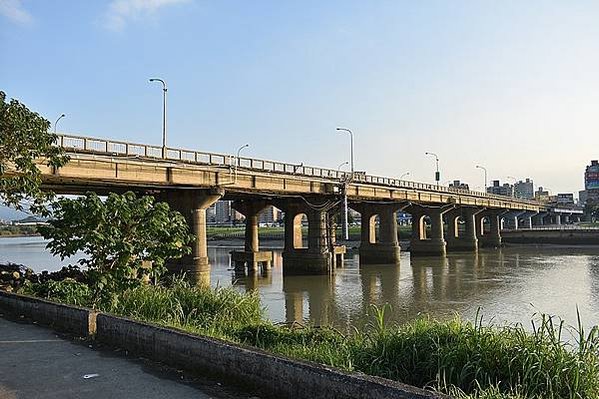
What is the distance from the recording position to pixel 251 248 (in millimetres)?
60812

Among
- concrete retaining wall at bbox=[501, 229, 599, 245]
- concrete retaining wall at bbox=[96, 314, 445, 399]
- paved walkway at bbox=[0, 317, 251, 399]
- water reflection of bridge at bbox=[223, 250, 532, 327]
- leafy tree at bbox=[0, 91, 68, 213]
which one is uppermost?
leafy tree at bbox=[0, 91, 68, 213]

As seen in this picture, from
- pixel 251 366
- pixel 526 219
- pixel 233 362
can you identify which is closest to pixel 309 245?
pixel 233 362

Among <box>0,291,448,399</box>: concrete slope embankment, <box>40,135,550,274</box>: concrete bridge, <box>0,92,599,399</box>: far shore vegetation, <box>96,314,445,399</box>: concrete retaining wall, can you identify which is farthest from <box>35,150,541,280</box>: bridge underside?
<box>96,314,445,399</box>: concrete retaining wall

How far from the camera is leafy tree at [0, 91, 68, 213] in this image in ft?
57.5

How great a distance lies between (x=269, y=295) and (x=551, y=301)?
16822 millimetres

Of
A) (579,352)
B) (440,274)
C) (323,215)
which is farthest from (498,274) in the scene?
(579,352)

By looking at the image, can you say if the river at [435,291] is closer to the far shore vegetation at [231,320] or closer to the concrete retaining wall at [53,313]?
the far shore vegetation at [231,320]

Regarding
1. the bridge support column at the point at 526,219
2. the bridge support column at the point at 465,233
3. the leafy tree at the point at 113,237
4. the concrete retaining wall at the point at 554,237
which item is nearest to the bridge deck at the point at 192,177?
the leafy tree at the point at 113,237

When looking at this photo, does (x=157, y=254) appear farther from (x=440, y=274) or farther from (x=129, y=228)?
(x=440, y=274)

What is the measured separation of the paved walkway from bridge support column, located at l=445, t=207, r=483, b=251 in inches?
3272

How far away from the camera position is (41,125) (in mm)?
18594

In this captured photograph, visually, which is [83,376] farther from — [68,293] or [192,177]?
[192,177]

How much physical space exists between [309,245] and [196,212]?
16890 mm

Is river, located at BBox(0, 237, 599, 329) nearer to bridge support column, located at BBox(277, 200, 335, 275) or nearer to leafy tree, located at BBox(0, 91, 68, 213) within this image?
bridge support column, located at BBox(277, 200, 335, 275)
